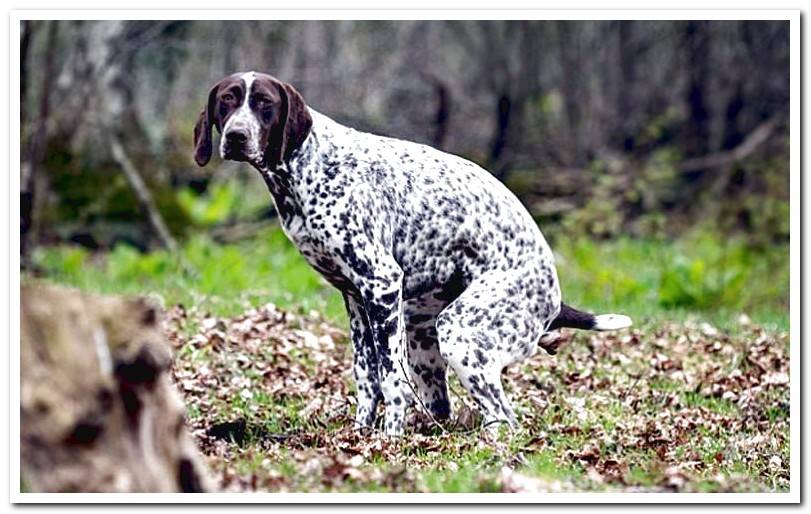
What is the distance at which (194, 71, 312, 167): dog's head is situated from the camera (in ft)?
21.7

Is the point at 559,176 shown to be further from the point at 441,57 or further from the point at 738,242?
the point at 441,57

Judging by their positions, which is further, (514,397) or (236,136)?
(514,397)

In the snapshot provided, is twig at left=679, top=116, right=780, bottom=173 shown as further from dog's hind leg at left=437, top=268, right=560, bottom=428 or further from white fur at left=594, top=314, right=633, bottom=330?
dog's hind leg at left=437, top=268, right=560, bottom=428

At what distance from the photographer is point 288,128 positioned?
22.1 ft

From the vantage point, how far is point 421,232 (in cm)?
705

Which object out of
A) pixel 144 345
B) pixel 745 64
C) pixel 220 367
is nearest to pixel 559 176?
pixel 745 64

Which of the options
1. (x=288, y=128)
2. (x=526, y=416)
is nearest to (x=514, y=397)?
(x=526, y=416)

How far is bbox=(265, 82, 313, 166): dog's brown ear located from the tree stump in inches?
103

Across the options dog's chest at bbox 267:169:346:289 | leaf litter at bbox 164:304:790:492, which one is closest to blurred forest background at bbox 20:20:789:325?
leaf litter at bbox 164:304:790:492

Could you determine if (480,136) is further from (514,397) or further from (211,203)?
(514,397)

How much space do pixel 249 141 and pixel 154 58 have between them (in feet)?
41.2
